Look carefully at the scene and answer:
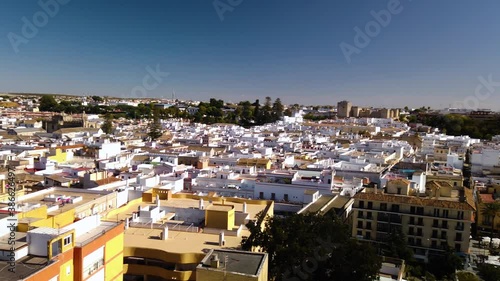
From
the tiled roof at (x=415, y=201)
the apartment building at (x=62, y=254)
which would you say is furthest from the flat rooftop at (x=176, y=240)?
the tiled roof at (x=415, y=201)

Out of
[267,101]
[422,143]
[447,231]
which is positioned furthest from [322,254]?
[267,101]

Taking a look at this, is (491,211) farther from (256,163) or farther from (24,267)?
(24,267)

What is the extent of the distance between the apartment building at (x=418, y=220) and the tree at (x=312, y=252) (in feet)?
23.0

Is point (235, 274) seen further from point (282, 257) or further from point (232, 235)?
point (232, 235)

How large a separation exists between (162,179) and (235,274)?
1291 cm

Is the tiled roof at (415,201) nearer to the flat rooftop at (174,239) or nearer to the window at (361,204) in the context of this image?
the window at (361,204)

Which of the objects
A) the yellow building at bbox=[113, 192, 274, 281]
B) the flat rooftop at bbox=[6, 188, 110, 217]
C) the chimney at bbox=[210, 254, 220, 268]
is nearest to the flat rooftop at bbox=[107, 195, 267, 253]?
the yellow building at bbox=[113, 192, 274, 281]

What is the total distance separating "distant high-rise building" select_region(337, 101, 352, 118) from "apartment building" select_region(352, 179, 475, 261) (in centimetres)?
7817

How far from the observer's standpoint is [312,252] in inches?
407

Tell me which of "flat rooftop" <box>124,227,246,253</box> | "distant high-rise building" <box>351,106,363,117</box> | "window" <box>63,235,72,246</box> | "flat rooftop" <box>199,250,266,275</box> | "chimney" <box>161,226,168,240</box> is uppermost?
"distant high-rise building" <box>351,106,363,117</box>

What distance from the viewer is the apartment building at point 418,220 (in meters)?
16.8

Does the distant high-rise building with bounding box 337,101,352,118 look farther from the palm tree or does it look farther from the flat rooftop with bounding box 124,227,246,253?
the flat rooftop with bounding box 124,227,246,253

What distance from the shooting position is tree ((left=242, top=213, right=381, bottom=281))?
32.7 ft

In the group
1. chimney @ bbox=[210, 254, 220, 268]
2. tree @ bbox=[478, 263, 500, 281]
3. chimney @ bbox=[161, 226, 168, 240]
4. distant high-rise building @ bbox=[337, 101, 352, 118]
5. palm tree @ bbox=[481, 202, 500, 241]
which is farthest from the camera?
distant high-rise building @ bbox=[337, 101, 352, 118]
